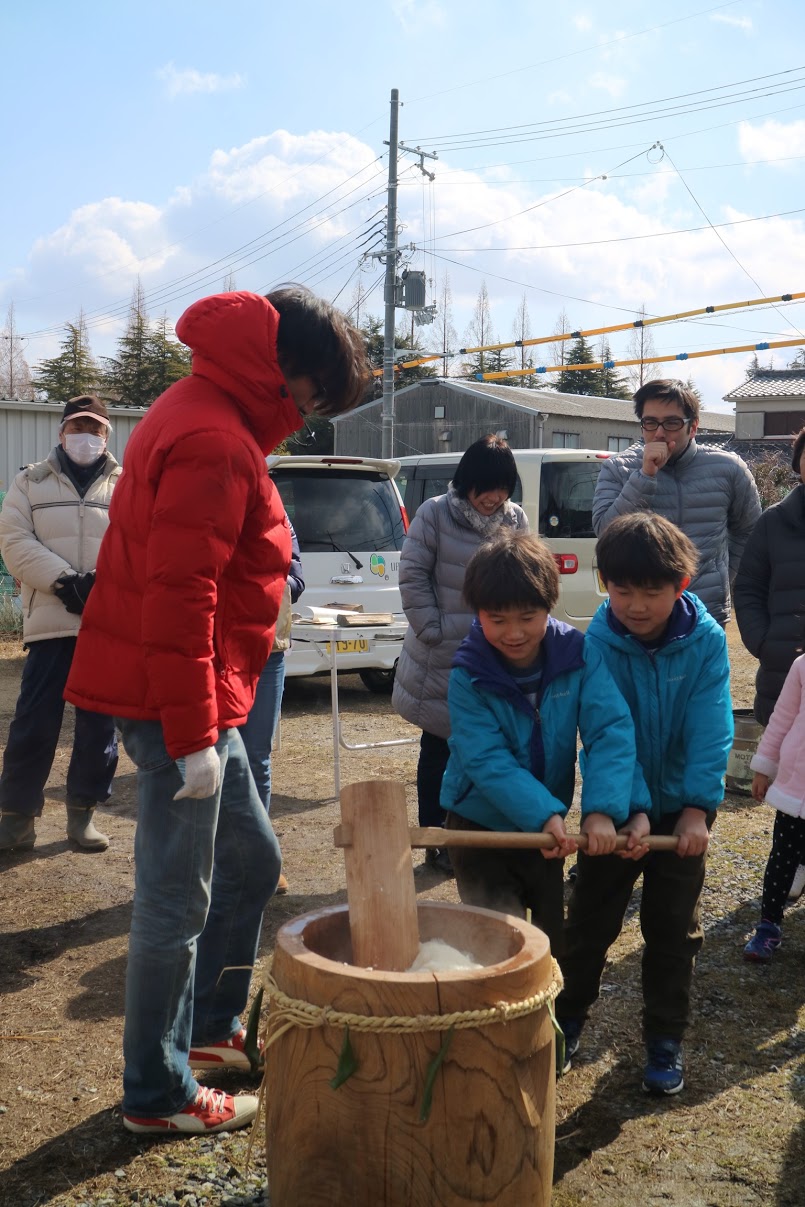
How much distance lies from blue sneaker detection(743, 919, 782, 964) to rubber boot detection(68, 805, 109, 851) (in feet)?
9.43

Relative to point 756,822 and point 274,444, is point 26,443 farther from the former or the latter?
point 274,444

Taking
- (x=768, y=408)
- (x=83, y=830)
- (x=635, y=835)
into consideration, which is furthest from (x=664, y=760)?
(x=768, y=408)

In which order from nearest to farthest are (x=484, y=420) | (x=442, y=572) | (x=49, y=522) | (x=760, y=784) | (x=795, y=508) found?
(x=760, y=784), (x=795, y=508), (x=442, y=572), (x=49, y=522), (x=484, y=420)

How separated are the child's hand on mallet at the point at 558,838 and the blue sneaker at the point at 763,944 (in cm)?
163

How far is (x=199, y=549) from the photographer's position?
7.42ft

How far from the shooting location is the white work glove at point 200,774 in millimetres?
2324

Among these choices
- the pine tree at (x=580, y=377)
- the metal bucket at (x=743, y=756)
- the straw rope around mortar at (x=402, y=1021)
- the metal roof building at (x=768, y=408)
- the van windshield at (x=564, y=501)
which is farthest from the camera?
the pine tree at (x=580, y=377)

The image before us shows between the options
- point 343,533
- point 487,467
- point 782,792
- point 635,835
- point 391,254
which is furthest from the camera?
point 391,254

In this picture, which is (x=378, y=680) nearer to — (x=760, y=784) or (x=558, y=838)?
(x=760, y=784)

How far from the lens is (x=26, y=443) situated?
44.0 feet

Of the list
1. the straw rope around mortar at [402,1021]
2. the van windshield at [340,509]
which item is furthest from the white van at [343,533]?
the straw rope around mortar at [402,1021]

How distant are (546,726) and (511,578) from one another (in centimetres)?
41

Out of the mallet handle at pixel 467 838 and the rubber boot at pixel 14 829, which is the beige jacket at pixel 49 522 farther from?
the mallet handle at pixel 467 838

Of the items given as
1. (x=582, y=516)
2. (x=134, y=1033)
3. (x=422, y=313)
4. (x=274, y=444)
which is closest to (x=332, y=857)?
(x=134, y=1033)
